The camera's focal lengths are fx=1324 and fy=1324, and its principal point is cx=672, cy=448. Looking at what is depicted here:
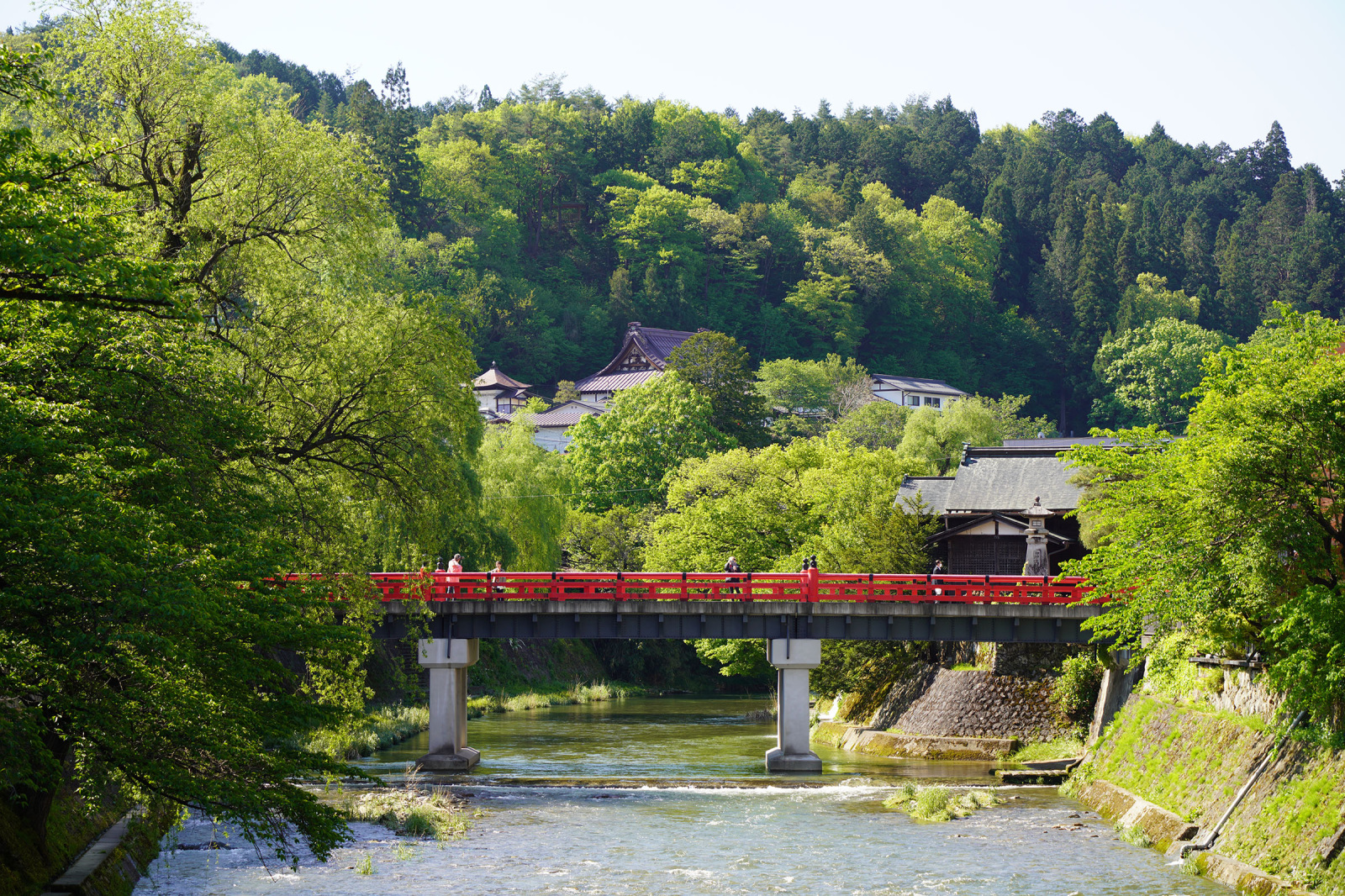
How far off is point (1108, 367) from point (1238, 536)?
312 ft

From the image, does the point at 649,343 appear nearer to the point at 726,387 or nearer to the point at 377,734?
the point at 726,387

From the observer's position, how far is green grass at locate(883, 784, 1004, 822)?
29625mm

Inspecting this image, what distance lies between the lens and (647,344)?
9956 centimetres

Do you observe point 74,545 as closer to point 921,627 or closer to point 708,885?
point 708,885

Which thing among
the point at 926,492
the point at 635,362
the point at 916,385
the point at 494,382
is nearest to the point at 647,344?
the point at 635,362

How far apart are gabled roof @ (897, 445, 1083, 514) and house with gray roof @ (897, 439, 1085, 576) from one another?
0.10ft

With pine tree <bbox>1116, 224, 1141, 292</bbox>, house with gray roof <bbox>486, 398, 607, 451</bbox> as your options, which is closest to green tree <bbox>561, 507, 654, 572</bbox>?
house with gray roof <bbox>486, 398, 607, 451</bbox>

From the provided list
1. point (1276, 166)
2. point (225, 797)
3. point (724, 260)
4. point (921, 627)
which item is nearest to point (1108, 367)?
point (724, 260)

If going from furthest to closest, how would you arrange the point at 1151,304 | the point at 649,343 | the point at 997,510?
1. the point at 1151,304
2. the point at 649,343
3. the point at 997,510

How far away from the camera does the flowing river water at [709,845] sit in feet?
75.8

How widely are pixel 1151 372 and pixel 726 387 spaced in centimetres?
4663

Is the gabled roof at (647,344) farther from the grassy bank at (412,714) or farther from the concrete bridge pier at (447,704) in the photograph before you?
the concrete bridge pier at (447,704)

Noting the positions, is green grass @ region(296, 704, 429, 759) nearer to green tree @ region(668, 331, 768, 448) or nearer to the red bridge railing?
the red bridge railing

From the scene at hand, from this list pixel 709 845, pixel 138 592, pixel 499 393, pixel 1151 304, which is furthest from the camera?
pixel 1151 304
